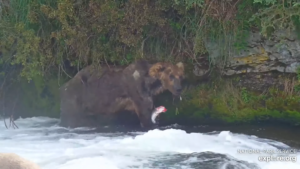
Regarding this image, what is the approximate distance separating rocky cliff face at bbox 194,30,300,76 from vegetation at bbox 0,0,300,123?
0.10 m

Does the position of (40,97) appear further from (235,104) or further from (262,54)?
(262,54)

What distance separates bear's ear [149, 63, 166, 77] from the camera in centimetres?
520

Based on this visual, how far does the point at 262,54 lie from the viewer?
5027 millimetres

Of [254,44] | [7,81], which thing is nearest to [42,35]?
[7,81]

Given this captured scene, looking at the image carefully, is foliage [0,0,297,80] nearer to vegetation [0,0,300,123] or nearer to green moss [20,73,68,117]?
vegetation [0,0,300,123]

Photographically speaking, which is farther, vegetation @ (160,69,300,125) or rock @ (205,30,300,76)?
vegetation @ (160,69,300,125)

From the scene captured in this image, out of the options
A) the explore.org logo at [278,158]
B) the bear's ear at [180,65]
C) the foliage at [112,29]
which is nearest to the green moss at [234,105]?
the bear's ear at [180,65]

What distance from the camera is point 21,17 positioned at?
17.4ft

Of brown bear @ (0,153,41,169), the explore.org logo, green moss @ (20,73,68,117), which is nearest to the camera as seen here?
brown bear @ (0,153,41,169)

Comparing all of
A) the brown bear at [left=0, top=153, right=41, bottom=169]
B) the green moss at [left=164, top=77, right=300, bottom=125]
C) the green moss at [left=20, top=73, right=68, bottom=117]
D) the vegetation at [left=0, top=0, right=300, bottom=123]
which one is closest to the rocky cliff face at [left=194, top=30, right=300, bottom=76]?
the vegetation at [left=0, top=0, right=300, bottom=123]

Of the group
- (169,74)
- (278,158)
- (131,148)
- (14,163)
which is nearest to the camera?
(14,163)

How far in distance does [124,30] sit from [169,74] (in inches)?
36.3

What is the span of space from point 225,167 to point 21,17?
368 centimetres

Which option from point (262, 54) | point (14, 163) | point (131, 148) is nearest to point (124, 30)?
point (131, 148)
